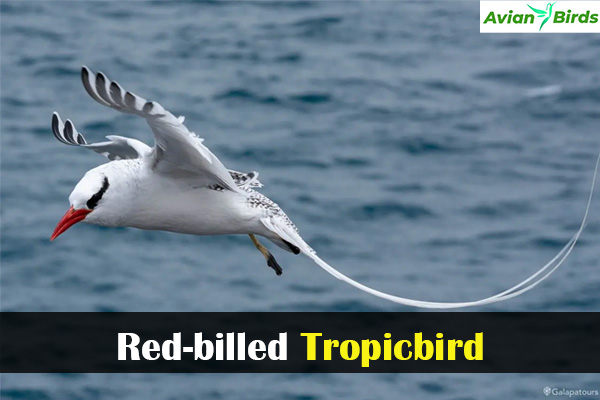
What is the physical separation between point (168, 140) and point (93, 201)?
2.79 feet

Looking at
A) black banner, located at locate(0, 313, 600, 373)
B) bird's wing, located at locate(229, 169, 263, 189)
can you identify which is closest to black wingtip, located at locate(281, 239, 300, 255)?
bird's wing, located at locate(229, 169, 263, 189)

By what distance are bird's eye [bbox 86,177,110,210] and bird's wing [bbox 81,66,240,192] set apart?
0.39 meters

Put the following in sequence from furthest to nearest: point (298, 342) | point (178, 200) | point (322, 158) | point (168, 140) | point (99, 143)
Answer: point (322, 158)
point (298, 342)
point (99, 143)
point (178, 200)
point (168, 140)

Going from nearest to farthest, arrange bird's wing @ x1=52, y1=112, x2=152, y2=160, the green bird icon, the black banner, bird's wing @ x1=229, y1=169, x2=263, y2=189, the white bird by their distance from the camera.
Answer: the white bird
bird's wing @ x1=229, y1=169, x2=263, y2=189
bird's wing @ x1=52, y1=112, x2=152, y2=160
the black banner
the green bird icon

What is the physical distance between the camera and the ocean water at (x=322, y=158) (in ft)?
84.3

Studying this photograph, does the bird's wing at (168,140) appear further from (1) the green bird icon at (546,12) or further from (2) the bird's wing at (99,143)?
(1) the green bird icon at (546,12)

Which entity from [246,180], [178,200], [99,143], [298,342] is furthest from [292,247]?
[298,342]

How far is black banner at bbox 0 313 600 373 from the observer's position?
953 inches

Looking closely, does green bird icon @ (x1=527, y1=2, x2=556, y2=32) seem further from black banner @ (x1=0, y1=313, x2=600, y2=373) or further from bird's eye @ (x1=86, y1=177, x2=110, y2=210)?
bird's eye @ (x1=86, y1=177, x2=110, y2=210)

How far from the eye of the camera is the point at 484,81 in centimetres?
3334

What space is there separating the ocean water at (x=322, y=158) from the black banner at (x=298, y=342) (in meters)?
0.34

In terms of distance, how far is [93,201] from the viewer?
32.7ft

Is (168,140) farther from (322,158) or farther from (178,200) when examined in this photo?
(322,158)

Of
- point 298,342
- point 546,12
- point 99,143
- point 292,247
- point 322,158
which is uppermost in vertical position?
point 546,12
